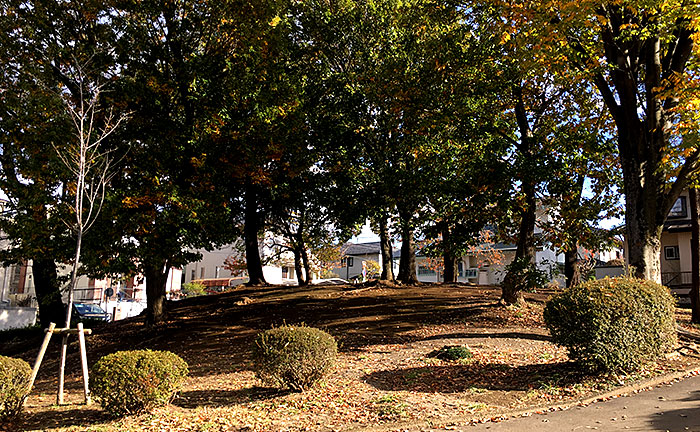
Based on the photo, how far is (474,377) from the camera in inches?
343

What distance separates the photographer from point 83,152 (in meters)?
9.78

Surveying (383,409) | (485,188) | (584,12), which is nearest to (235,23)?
(485,188)

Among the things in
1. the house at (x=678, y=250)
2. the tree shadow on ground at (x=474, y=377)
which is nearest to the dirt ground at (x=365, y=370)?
the tree shadow on ground at (x=474, y=377)

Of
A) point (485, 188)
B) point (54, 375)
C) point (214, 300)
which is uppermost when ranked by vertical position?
point (485, 188)

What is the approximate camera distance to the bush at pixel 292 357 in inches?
318

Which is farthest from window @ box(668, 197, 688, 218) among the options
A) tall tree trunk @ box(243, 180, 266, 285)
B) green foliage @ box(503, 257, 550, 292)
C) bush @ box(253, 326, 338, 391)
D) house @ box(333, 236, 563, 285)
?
bush @ box(253, 326, 338, 391)

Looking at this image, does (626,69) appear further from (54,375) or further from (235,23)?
(54,375)

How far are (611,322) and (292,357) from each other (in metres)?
5.19

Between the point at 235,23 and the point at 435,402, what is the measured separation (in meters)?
12.2

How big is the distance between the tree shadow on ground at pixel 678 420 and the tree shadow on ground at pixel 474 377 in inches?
65.9

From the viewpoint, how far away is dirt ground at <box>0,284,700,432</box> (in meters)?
7.30

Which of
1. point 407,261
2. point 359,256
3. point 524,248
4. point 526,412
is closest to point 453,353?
point 526,412

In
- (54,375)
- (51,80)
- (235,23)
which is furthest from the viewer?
(235,23)

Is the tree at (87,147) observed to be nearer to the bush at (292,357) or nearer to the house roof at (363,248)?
the bush at (292,357)
